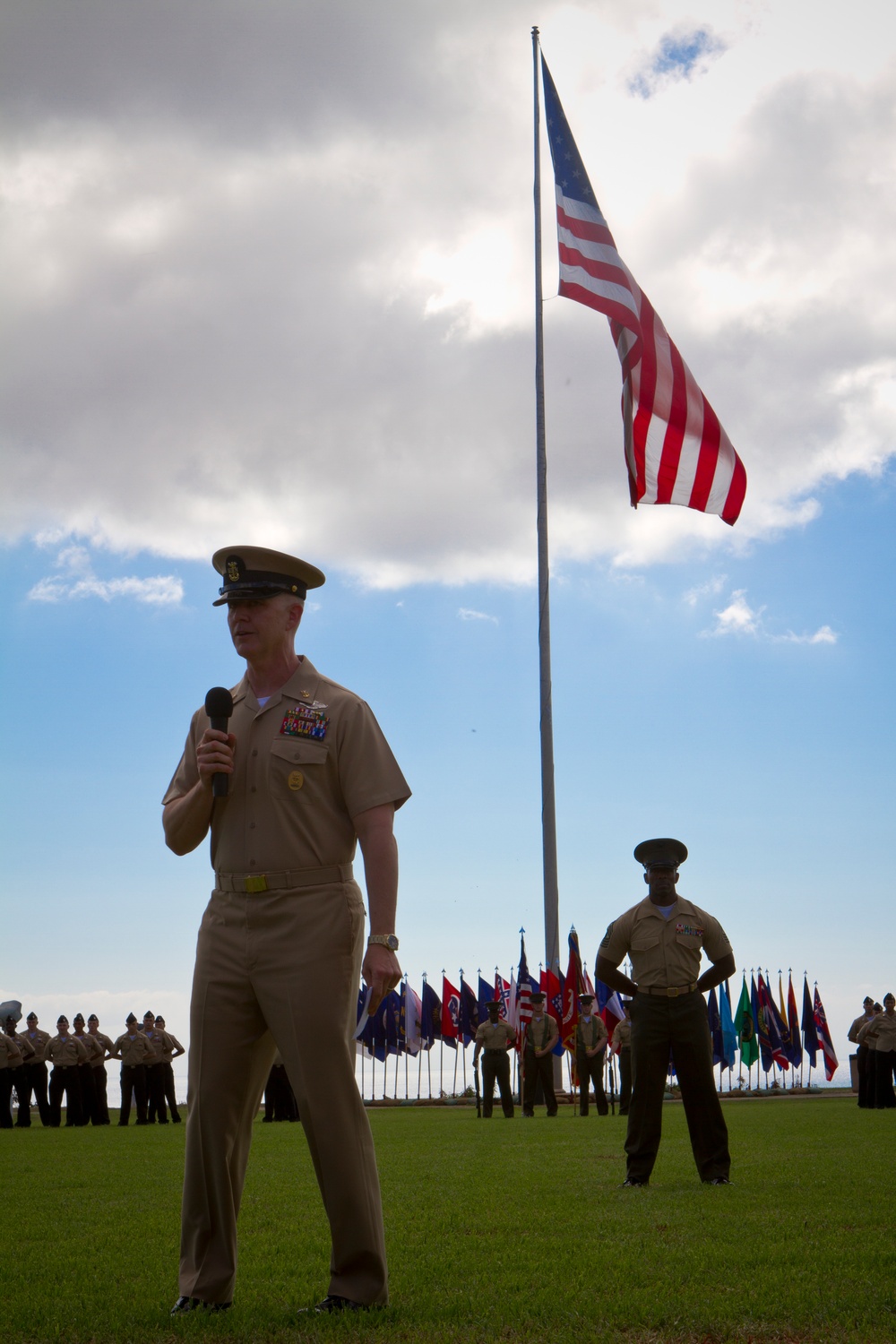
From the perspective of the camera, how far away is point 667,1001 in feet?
27.4

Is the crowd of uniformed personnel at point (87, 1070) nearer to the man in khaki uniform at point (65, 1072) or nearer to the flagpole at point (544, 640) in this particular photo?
the man in khaki uniform at point (65, 1072)

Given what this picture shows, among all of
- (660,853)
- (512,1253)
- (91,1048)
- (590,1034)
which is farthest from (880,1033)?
(512,1253)

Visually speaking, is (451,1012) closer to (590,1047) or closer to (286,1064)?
(590,1047)

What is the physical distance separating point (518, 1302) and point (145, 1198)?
435cm

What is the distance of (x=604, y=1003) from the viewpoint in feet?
83.6

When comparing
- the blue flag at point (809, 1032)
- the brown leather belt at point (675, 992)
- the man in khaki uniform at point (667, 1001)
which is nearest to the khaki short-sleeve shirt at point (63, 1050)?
the man in khaki uniform at point (667, 1001)

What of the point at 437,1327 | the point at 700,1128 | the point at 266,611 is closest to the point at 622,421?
the point at 700,1128

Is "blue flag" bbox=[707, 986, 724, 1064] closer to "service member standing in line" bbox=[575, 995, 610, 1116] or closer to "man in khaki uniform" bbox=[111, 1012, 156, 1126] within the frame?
"service member standing in line" bbox=[575, 995, 610, 1116]

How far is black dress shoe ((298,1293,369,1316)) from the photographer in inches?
153

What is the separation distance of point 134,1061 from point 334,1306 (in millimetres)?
20593

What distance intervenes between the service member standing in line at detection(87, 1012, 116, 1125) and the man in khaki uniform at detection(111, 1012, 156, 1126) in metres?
0.21

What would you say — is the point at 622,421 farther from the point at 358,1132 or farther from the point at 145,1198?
the point at 358,1132

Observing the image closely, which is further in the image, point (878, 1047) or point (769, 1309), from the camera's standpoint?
point (878, 1047)

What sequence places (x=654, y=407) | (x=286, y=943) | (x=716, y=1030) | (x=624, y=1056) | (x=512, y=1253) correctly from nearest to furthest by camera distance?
(x=286, y=943) < (x=512, y=1253) < (x=654, y=407) < (x=624, y=1056) < (x=716, y=1030)
